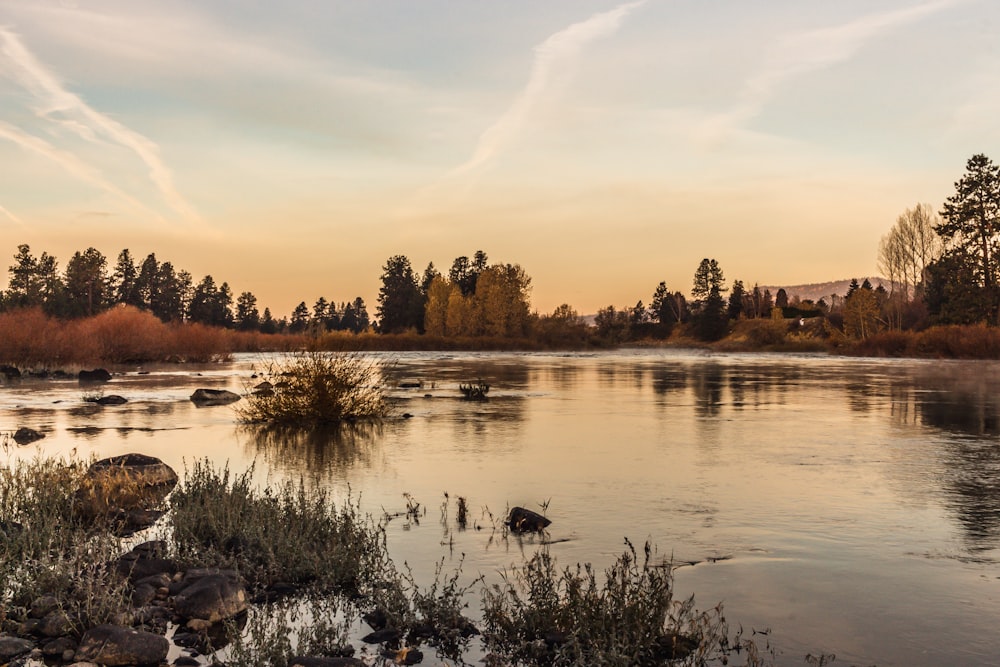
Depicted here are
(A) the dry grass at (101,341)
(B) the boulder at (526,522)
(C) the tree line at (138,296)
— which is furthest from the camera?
(C) the tree line at (138,296)

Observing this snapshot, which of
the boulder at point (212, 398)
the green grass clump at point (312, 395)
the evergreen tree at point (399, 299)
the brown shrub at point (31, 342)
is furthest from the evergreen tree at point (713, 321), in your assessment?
the green grass clump at point (312, 395)

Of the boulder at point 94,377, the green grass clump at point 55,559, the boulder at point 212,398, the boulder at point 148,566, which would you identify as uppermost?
the boulder at point 94,377

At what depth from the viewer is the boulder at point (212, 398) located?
A: 91.8 feet

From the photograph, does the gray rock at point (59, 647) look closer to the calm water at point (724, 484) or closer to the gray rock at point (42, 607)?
the gray rock at point (42, 607)

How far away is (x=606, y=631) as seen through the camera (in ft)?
20.6

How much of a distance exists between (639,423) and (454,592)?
1535cm

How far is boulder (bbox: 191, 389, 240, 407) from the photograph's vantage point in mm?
27991

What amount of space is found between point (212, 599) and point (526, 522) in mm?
4275

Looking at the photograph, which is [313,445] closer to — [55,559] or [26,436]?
[26,436]

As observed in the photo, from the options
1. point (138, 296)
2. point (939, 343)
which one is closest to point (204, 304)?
point (138, 296)

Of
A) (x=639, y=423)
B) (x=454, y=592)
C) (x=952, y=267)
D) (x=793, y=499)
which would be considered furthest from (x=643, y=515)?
(x=952, y=267)

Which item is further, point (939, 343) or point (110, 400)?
point (939, 343)

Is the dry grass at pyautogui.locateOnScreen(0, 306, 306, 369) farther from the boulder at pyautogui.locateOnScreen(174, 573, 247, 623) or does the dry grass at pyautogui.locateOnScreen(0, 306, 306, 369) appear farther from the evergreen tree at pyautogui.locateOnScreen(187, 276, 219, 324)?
the evergreen tree at pyautogui.locateOnScreen(187, 276, 219, 324)

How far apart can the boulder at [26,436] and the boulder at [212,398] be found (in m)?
8.55
